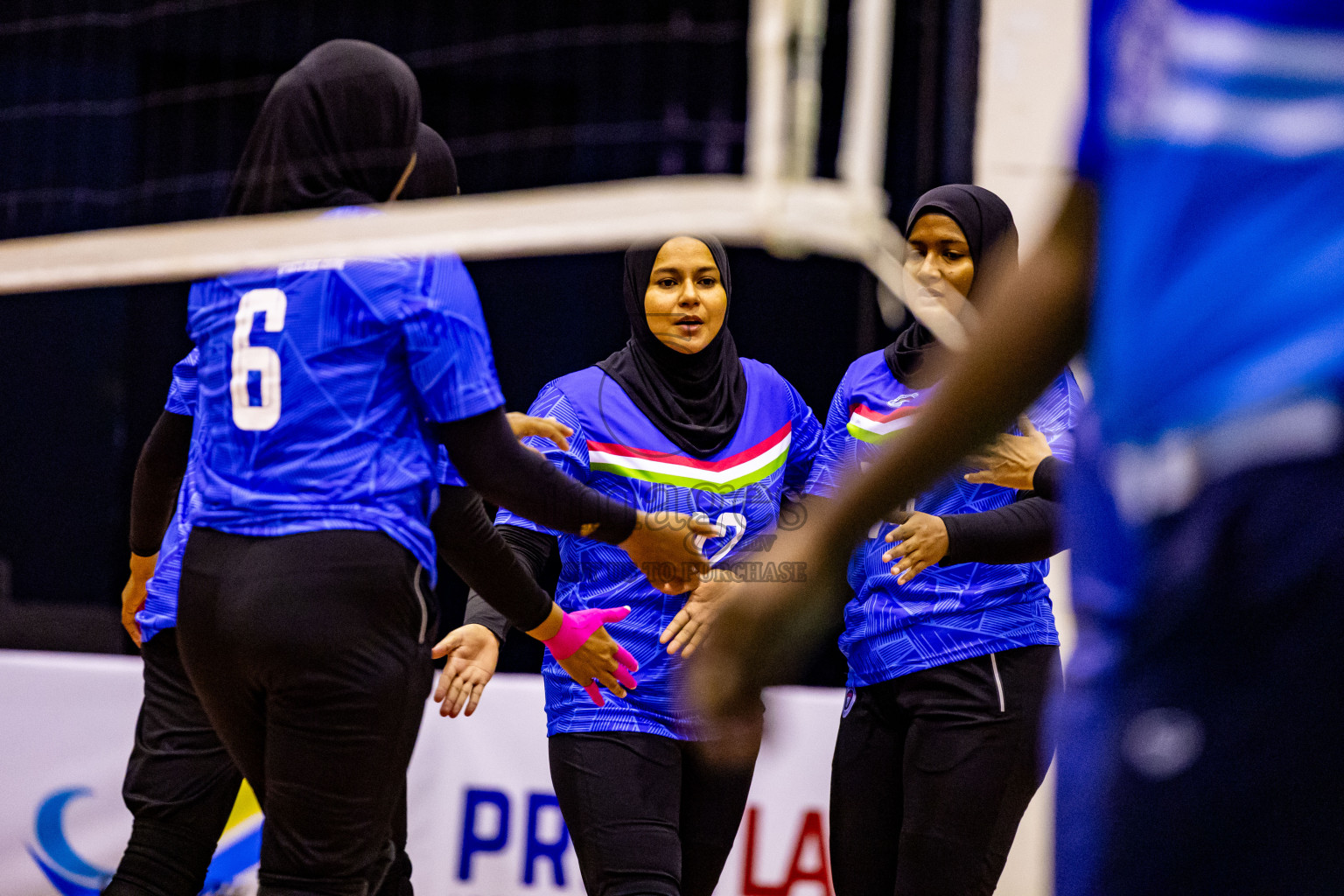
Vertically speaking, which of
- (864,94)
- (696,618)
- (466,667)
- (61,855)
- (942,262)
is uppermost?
(864,94)

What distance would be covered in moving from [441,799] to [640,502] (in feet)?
5.31

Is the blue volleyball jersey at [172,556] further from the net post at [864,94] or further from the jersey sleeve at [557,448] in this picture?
the net post at [864,94]

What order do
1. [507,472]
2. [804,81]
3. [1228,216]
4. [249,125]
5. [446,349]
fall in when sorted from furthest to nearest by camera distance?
[249,125]
[804,81]
[507,472]
[446,349]
[1228,216]

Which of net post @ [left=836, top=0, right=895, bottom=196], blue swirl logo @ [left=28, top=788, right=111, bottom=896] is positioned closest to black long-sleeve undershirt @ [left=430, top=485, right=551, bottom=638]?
net post @ [left=836, top=0, right=895, bottom=196]

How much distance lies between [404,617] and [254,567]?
0.25m

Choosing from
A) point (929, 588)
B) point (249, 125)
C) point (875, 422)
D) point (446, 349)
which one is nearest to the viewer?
point (446, 349)

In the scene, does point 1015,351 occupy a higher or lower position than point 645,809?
higher

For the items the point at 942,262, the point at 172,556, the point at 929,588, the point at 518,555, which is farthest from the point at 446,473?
the point at 942,262

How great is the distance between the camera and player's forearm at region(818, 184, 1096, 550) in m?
1.17

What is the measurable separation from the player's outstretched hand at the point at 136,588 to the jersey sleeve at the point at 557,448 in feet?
2.82

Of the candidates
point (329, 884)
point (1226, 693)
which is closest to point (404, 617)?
point (329, 884)

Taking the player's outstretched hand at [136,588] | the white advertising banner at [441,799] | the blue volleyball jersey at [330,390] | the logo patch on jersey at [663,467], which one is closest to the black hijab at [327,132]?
the blue volleyball jersey at [330,390]

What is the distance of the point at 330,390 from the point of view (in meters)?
2.32

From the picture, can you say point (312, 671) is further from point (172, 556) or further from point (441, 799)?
point (441, 799)
